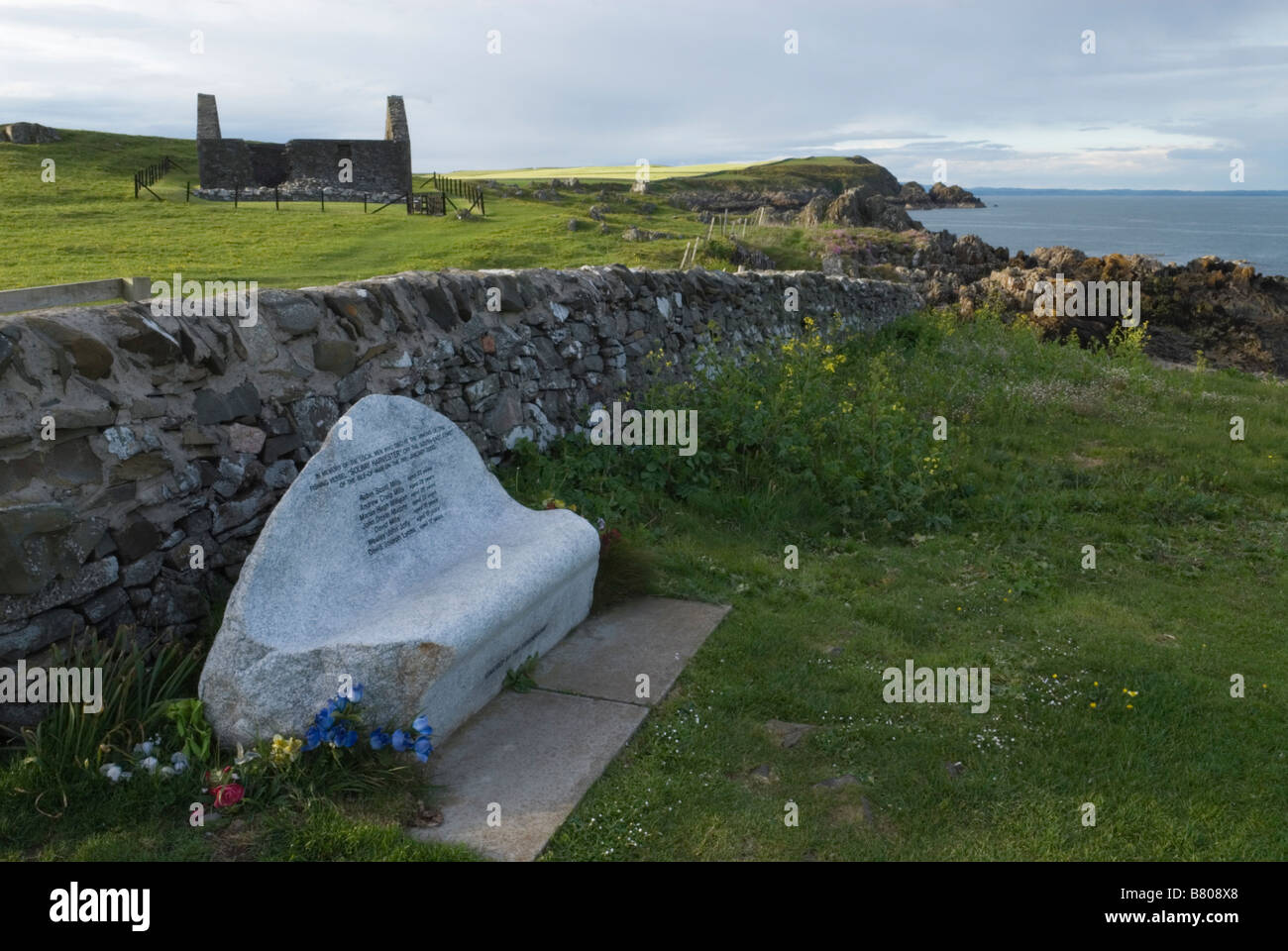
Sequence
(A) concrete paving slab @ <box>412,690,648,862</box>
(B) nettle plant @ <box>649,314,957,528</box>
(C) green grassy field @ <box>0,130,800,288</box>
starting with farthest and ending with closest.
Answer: (C) green grassy field @ <box>0,130,800,288</box>, (B) nettle plant @ <box>649,314,957,528</box>, (A) concrete paving slab @ <box>412,690,648,862</box>

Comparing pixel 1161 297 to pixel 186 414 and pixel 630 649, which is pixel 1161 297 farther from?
pixel 186 414

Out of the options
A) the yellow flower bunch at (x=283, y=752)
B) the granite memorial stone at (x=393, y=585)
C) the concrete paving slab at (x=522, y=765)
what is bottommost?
the concrete paving slab at (x=522, y=765)

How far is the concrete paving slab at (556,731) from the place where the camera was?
3.45 m

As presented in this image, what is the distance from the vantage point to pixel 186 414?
13.9ft

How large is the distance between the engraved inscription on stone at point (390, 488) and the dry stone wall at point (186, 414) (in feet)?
2.08

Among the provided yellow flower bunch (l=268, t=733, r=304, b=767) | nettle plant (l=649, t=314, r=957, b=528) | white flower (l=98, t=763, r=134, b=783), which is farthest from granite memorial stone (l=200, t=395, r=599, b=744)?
nettle plant (l=649, t=314, r=957, b=528)

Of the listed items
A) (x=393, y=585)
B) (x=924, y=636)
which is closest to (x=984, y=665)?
(x=924, y=636)

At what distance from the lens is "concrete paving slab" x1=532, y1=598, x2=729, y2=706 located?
457 cm

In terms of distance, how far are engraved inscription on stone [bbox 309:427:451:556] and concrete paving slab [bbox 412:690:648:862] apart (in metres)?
0.96

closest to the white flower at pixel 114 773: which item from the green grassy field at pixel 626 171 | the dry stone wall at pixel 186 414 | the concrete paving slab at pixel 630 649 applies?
the dry stone wall at pixel 186 414

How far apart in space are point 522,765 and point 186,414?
7.28 ft

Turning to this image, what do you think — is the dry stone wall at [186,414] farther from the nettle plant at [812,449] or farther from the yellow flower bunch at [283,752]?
the nettle plant at [812,449]

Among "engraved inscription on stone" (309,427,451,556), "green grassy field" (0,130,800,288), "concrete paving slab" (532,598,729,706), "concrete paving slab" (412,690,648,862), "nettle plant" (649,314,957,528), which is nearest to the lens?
"concrete paving slab" (412,690,648,862)

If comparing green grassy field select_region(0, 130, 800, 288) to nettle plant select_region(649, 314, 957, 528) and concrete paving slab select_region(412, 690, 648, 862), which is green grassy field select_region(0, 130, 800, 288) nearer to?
nettle plant select_region(649, 314, 957, 528)
